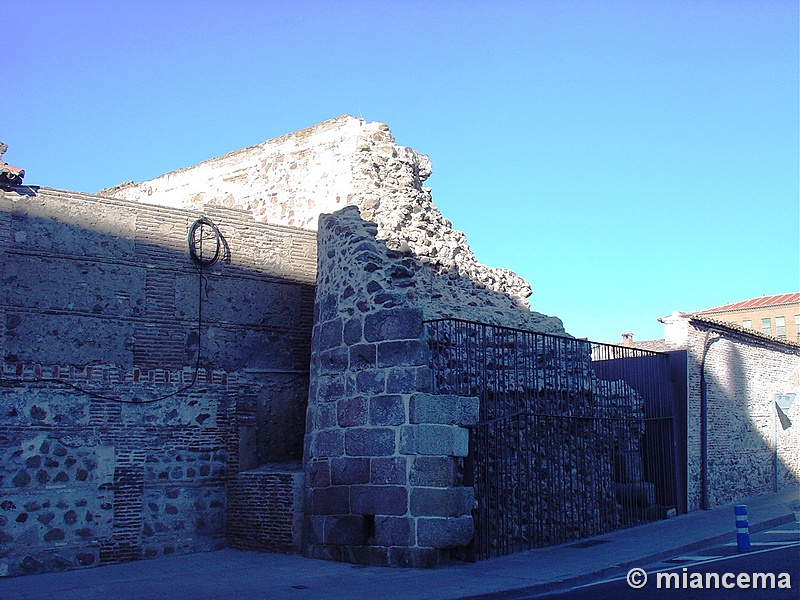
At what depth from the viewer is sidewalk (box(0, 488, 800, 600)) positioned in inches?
326

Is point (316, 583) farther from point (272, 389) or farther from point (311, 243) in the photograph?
point (311, 243)

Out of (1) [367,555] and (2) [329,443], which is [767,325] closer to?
(2) [329,443]

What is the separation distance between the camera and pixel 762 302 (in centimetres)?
5016

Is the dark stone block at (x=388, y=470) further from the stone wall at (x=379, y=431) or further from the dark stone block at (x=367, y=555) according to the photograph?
the dark stone block at (x=367, y=555)

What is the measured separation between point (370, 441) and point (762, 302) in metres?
45.2

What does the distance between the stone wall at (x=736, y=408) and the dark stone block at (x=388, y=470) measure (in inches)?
281

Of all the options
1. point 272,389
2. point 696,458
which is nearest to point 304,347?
point 272,389

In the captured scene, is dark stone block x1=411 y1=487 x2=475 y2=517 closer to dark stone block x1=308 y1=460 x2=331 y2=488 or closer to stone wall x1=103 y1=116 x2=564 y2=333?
dark stone block x1=308 y1=460 x2=331 y2=488

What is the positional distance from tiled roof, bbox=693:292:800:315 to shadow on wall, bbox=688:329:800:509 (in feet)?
96.6

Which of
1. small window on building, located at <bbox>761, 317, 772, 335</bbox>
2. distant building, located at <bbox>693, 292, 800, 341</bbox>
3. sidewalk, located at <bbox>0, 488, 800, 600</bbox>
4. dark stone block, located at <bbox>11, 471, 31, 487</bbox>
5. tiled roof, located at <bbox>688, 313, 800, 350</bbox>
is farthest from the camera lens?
small window on building, located at <bbox>761, 317, 772, 335</bbox>

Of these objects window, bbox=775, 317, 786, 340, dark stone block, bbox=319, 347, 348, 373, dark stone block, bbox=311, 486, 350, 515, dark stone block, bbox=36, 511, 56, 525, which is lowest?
dark stone block, bbox=36, 511, 56, 525

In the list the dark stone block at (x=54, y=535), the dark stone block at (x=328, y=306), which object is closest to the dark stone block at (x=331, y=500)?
the dark stone block at (x=328, y=306)

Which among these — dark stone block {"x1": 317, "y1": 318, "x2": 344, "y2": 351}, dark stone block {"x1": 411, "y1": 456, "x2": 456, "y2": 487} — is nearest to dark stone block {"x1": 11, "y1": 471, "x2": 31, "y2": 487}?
dark stone block {"x1": 317, "y1": 318, "x2": 344, "y2": 351}

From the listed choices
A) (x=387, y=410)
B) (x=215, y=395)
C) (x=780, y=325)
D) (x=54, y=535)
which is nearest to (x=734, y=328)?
(x=387, y=410)
